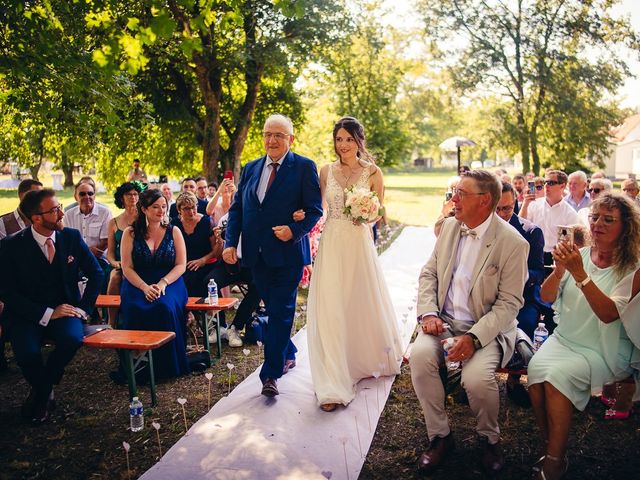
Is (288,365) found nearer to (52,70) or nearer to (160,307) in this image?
(160,307)

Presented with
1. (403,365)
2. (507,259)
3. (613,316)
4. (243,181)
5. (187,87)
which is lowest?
(403,365)

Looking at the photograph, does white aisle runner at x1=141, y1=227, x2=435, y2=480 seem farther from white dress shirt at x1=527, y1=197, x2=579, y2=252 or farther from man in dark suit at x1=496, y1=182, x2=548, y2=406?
white dress shirt at x1=527, y1=197, x2=579, y2=252

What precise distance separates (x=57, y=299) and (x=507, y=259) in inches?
153

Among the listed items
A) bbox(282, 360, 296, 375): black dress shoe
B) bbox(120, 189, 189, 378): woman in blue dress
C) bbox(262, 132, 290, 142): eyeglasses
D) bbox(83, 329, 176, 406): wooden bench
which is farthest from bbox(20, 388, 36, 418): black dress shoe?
bbox(262, 132, 290, 142): eyeglasses

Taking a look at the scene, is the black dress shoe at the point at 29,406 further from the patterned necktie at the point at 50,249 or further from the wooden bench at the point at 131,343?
the patterned necktie at the point at 50,249

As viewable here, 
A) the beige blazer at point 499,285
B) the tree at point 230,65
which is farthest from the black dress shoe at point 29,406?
the tree at point 230,65

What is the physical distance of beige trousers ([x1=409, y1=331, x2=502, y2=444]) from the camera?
354 cm

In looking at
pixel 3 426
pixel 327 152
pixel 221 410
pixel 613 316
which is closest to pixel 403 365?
pixel 221 410

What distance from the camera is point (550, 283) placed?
3.80 meters

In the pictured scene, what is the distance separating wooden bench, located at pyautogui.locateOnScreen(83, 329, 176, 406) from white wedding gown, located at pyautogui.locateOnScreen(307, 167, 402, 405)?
1368 millimetres

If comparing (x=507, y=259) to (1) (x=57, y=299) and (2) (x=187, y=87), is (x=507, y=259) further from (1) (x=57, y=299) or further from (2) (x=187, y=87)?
(2) (x=187, y=87)

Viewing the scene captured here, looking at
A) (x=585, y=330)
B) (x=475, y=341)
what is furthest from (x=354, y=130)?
(x=585, y=330)

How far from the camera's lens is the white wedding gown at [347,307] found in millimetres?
4789

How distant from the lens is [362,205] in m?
4.82
